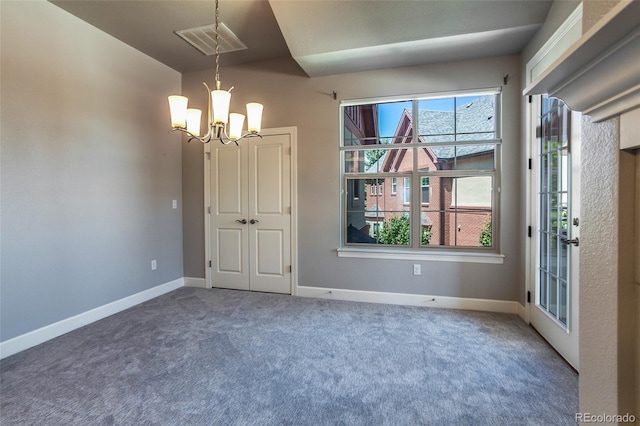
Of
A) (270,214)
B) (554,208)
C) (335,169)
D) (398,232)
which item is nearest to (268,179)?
(270,214)

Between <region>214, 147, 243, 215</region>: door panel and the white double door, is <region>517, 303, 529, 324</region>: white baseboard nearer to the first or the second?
the white double door

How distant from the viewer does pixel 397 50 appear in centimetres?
287

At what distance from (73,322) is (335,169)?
3.01m

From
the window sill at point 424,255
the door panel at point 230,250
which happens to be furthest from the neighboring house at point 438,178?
the door panel at point 230,250

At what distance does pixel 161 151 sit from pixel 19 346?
2342mm

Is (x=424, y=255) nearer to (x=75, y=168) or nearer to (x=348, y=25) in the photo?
(x=348, y=25)

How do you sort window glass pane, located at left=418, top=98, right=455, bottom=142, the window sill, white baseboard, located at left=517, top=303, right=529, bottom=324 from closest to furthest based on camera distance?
white baseboard, located at left=517, top=303, right=529, bottom=324
the window sill
window glass pane, located at left=418, top=98, right=455, bottom=142

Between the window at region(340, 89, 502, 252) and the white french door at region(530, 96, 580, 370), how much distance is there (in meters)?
0.47

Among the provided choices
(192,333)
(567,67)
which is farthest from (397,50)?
(192,333)

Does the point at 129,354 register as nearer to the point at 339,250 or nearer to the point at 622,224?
the point at 339,250

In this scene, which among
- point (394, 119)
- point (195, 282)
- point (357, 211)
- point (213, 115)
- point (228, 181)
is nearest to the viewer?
point (213, 115)

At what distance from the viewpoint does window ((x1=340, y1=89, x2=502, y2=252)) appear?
312 centimetres

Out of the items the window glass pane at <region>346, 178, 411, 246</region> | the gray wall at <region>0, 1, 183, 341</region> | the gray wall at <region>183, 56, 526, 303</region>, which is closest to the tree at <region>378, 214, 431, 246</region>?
the window glass pane at <region>346, 178, 411, 246</region>

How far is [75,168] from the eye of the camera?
278cm
